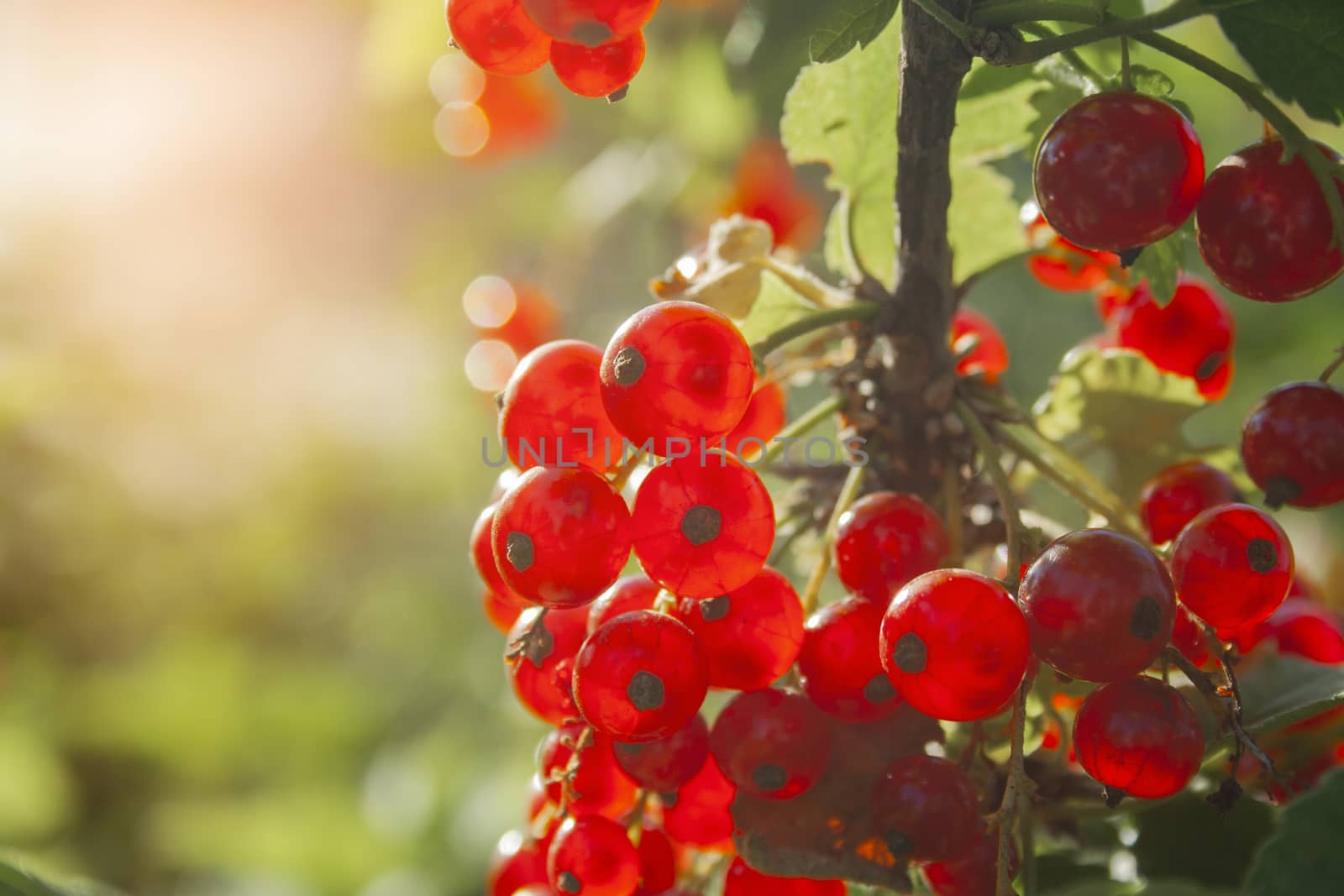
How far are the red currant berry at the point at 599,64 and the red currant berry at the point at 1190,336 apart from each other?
2.76 feet

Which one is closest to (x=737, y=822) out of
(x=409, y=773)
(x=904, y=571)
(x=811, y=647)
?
(x=811, y=647)

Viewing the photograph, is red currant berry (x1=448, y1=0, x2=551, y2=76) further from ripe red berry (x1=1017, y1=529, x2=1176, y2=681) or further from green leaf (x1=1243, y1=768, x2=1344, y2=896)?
green leaf (x1=1243, y1=768, x2=1344, y2=896)

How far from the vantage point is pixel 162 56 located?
23.2 feet

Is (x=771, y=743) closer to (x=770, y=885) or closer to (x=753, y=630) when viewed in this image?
(x=753, y=630)

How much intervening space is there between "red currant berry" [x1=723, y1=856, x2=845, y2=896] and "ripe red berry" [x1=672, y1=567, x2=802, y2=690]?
10.1 inches

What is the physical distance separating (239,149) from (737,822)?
755cm

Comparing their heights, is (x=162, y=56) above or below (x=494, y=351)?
above

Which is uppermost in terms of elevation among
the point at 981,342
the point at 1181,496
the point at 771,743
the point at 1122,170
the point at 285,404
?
the point at 285,404

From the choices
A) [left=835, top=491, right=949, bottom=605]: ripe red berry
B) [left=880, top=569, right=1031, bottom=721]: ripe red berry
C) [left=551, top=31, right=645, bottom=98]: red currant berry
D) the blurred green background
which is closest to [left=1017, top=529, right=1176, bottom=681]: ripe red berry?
[left=880, top=569, right=1031, bottom=721]: ripe red berry

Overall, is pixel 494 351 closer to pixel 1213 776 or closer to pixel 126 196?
pixel 1213 776

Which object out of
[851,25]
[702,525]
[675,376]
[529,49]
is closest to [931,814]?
[702,525]

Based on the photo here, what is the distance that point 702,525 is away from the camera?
104 centimetres

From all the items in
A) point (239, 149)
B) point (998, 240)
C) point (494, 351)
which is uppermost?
point (239, 149)

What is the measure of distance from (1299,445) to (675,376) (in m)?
0.69
